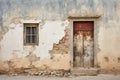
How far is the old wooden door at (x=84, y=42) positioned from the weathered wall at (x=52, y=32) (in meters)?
0.35

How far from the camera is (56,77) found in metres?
16.0

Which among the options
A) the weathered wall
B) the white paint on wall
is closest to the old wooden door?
the weathered wall

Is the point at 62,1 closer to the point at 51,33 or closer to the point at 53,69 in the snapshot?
the point at 51,33

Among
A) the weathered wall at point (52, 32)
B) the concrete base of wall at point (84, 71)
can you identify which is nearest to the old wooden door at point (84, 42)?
the weathered wall at point (52, 32)

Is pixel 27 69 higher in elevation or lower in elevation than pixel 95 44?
lower

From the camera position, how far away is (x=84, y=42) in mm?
16797

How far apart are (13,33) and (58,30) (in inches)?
81.0

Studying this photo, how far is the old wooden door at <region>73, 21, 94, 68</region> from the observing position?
16.8m

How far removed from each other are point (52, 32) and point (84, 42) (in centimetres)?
155

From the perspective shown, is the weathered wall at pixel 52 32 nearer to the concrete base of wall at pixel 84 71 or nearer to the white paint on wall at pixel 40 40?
the white paint on wall at pixel 40 40

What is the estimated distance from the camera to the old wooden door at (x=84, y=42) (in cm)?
1675

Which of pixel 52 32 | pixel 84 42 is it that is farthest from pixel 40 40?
pixel 84 42

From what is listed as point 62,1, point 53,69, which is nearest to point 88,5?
point 62,1

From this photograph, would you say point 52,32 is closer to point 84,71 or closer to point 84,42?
point 84,42
